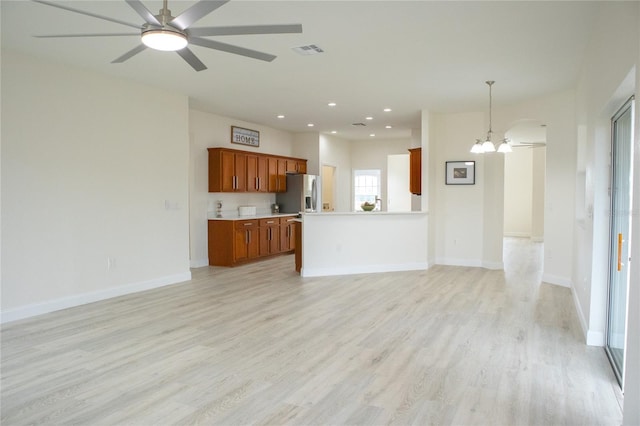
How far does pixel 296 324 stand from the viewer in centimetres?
421

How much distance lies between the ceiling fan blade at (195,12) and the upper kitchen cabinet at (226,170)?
522cm

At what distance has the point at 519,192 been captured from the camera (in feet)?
43.4

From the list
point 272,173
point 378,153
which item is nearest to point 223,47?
point 272,173

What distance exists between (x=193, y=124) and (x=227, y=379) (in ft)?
18.2

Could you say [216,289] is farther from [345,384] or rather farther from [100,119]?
[345,384]

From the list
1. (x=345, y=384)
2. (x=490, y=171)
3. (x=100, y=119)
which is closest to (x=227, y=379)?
(x=345, y=384)

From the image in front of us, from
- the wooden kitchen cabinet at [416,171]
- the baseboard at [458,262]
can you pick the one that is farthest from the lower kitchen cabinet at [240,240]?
the baseboard at [458,262]

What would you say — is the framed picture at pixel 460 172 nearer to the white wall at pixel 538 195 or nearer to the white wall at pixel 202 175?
the white wall at pixel 202 175

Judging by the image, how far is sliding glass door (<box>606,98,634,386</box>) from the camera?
3.01 m

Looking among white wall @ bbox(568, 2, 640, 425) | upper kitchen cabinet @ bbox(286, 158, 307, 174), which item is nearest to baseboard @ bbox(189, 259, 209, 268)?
upper kitchen cabinet @ bbox(286, 158, 307, 174)

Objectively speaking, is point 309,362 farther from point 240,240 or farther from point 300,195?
point 300,195

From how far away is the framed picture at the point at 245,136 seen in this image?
27.3ft

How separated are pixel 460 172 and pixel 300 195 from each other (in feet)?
11.5

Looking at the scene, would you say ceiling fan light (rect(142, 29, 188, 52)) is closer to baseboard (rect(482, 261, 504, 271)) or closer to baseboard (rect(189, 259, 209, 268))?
baseboard (rect(189, 259, 209, 268))
